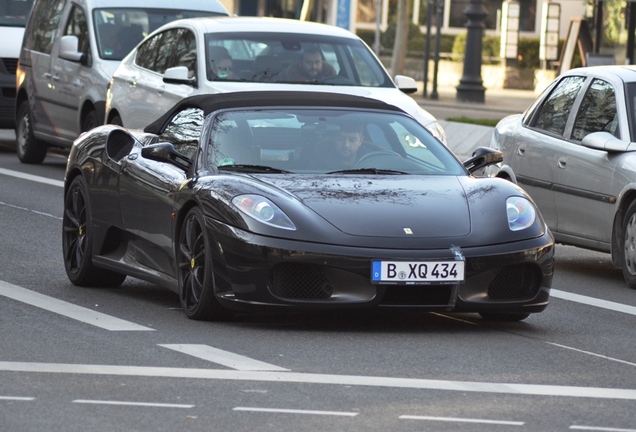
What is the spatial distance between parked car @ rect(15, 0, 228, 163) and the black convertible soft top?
8.15m

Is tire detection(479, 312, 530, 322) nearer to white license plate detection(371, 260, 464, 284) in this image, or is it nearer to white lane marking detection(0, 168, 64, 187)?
white license plate detection(371, 260, 464, 284)

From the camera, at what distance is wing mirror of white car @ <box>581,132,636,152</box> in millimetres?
11562

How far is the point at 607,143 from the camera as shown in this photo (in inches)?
456

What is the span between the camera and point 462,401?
22.6 ft

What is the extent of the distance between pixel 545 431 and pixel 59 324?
3330 mm

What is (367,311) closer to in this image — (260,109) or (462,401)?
(260,109)

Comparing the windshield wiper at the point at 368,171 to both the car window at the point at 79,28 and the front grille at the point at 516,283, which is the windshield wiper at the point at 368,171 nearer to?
the front grille at the point at 516,283

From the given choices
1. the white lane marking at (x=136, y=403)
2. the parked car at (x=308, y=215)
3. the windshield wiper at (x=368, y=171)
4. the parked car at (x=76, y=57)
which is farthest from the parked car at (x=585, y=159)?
the parked car at (x=76, y=57)

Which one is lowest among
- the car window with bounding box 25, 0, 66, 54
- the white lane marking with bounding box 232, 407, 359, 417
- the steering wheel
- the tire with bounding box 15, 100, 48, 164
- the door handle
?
the tire with bounding box 15, 100, 48, 164

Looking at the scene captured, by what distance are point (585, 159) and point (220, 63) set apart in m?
4.45

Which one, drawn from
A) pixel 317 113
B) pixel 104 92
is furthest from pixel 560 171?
pixel 104 92

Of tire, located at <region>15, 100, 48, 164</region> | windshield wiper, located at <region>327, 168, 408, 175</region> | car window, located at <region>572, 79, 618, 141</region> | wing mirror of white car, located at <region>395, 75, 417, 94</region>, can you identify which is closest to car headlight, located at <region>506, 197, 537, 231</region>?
windshield wiper, located at <region>327, 168, 408, 175</region>

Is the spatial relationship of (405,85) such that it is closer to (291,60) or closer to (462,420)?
(291,60)

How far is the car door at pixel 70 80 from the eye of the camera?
61.2 ft
